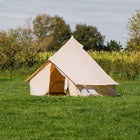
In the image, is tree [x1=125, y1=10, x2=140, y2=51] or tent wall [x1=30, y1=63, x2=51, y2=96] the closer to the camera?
tent wall [x1=30, y1=63, x2=51, y2=96]

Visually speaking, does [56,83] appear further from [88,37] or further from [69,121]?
[88,37]

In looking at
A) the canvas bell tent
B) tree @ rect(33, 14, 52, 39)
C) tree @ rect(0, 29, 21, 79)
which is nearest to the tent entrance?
the canvas bell tent

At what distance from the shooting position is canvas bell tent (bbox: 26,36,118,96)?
11.8 metres

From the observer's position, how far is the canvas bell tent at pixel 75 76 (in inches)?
464

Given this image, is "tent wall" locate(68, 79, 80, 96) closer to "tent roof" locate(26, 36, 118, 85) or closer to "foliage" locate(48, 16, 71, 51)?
"tent roof" locate(26, 36, 118, 85)

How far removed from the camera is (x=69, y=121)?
6844 millimetres

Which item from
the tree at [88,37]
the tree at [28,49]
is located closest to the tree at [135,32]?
the tree at [28,49]

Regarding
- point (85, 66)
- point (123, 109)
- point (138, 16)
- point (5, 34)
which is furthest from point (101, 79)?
point (138, 16)

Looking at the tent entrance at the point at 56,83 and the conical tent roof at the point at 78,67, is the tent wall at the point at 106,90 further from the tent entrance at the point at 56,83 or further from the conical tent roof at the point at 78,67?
the tent entrance at the point at 56,83

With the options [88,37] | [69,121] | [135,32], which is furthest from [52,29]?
[69,121]

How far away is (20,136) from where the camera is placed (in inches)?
216

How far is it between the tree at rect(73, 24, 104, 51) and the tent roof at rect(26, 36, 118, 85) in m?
51.1

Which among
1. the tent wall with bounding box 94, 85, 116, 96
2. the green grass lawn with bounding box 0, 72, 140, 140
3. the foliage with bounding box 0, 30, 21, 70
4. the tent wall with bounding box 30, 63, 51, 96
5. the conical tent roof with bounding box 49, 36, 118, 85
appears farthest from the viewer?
the foliage with bounding box 0, 30, 21, 70

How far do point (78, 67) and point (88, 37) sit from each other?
5373 centimetres
